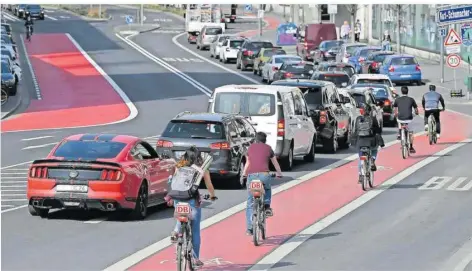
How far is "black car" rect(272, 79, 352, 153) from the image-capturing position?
3200 cm

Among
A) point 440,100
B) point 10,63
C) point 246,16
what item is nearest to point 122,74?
point 10,63

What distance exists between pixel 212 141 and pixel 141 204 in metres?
4.08

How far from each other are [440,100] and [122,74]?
33540 mm

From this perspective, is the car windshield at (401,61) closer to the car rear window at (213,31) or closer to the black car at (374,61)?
the black car at (374,61)

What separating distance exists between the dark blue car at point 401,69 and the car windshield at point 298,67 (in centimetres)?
491

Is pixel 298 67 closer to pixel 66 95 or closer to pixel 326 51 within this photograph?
pixel 66 95

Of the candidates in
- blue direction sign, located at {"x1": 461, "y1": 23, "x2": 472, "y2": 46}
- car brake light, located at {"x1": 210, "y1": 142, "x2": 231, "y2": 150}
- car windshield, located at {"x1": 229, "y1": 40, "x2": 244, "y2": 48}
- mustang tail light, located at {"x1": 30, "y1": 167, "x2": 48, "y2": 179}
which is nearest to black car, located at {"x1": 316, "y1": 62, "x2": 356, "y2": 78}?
blue direction sign, located at {"x1": 461, "y1": 23, "x2": 472, "y2": 46}

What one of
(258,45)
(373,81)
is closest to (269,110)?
(373,81)

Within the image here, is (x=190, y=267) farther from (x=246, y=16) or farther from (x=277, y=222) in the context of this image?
(x=246, y=16)

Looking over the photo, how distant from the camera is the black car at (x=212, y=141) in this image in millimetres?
23938

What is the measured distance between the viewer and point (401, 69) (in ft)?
194

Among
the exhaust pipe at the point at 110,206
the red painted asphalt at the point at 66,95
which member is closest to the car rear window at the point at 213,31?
the red painted asphalt at the point at 66,95

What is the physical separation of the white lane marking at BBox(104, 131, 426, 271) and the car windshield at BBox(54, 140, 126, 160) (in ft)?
5.92

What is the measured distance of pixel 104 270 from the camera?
15.4 metres
